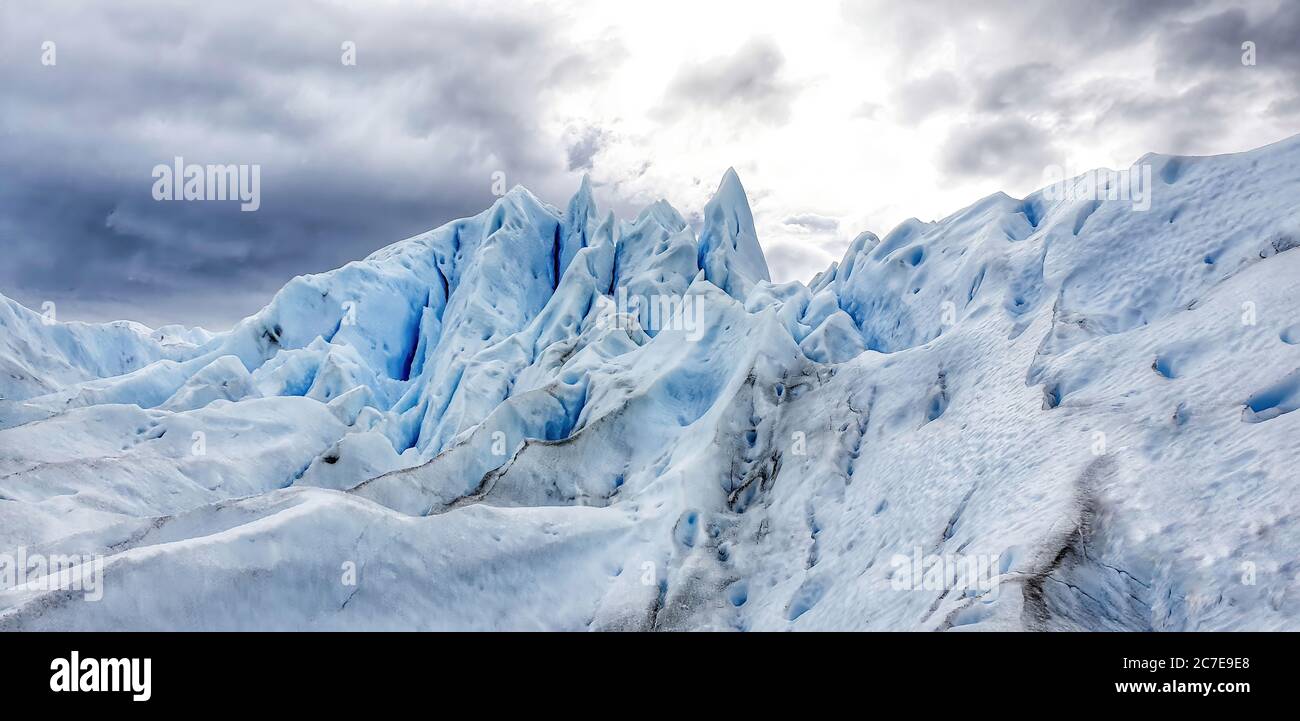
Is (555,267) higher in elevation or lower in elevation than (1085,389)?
higher

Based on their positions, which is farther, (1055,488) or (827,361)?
(827,361)

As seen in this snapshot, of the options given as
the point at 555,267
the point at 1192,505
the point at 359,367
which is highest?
the point at 555,267

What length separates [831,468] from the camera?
14797 mm

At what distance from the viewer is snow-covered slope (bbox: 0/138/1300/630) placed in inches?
315

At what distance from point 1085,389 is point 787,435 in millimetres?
7066

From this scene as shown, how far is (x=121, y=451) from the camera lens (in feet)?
77.6

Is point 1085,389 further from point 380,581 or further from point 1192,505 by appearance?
point 380,581

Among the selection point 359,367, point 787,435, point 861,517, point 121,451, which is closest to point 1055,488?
point 861,517

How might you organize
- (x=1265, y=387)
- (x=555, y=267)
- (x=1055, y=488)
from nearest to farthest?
(x=1265, y=387)
(x=1055, y=488)
(x=555, y=267)

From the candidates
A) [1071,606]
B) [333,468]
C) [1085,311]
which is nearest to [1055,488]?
[1071,606]

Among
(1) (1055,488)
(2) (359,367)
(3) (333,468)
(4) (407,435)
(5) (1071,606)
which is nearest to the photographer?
(5) (1071,606)

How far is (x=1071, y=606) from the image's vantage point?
7.14 m

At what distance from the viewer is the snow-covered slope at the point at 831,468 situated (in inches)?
315

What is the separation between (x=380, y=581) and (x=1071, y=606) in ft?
33.2
